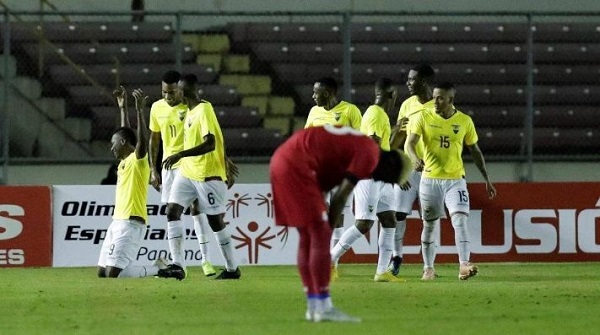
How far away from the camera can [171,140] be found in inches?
625

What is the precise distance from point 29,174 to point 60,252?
253cm

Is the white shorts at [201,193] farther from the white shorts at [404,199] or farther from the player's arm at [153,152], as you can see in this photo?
the white shorts at [404,199]

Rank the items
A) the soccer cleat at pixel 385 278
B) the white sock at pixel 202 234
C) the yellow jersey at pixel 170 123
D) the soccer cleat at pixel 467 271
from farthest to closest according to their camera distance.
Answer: the white sock at pixel 202 234 < the yellow jersey at pixel 170 123 < the soccer cleat at pixel 385 278 < the soccer cleat at pixel 467 271

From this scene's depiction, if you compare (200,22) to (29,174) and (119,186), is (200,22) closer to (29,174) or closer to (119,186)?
(29,174)

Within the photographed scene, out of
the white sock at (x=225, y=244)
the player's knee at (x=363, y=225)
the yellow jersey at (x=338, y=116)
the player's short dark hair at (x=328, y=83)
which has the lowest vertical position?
the white sock at (x=225, y=244)

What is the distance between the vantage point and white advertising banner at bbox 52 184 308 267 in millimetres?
18156

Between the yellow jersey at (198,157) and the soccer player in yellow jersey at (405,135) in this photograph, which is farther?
the soccer player in yellow jersey at (405,135)

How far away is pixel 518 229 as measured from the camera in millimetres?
18609

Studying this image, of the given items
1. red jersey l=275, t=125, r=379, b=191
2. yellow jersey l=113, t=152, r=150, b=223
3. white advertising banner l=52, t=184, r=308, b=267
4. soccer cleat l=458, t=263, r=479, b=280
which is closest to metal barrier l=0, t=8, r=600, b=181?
white advertising banner l=52, t=184, r=308, b=267

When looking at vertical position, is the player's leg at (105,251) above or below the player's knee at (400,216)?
below

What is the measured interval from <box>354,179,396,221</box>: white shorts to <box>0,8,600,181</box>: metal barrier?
472 cm

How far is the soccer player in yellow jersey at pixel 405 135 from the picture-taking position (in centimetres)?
1570

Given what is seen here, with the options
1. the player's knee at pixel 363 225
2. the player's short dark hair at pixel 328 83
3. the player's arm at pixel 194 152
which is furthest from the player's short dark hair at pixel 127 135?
the player's knee at pixel 363 225

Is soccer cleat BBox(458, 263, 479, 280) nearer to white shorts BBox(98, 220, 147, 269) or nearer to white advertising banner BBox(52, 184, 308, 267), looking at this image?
white shorts BBox(98, 220, 147, 269)
